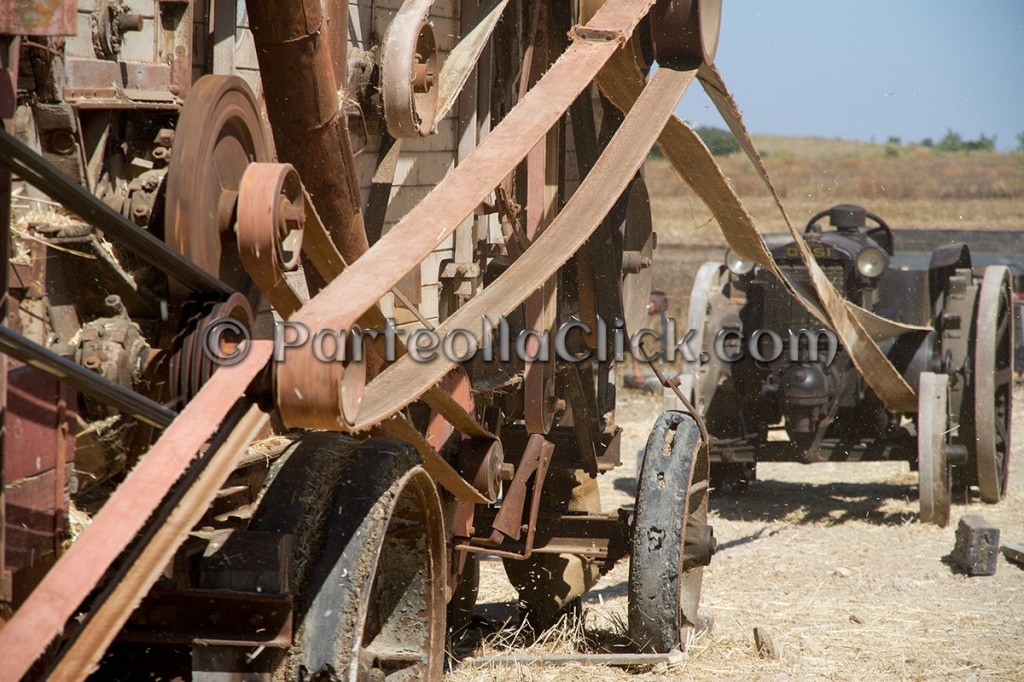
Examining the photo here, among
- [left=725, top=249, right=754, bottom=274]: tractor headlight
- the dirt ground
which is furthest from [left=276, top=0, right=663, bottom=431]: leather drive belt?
[left=725, top=249, right=754, bottom=274]: tractor headlight

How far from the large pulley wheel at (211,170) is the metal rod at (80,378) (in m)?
0.50

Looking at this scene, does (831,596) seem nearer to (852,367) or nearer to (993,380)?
(852,367)

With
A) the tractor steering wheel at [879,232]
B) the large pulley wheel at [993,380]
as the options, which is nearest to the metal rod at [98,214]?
the large pulley wheel at [993,380]

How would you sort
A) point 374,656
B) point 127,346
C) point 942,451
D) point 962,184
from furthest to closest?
point 962,184, point 942,451, point 374,656, point 127,346

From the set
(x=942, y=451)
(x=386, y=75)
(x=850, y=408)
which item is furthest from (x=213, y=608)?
(x=850, y=408)

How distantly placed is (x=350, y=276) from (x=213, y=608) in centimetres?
68

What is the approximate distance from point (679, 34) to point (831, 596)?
311 centimetres

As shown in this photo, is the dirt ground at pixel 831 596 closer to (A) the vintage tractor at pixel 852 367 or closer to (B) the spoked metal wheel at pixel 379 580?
(A) the vintage tractor at pixel 852 367

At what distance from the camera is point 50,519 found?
6.45ft

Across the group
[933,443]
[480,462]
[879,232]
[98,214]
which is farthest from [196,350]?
[879,232]

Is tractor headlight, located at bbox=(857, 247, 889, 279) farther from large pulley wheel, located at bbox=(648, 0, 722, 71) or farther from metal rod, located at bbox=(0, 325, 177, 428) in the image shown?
metal rod, located at bbox=(0, 325, 177, 428)

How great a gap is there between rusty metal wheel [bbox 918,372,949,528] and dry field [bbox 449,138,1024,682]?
188 mm

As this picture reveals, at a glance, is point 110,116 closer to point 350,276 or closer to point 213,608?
point 350,276

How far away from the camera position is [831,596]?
561 cm
